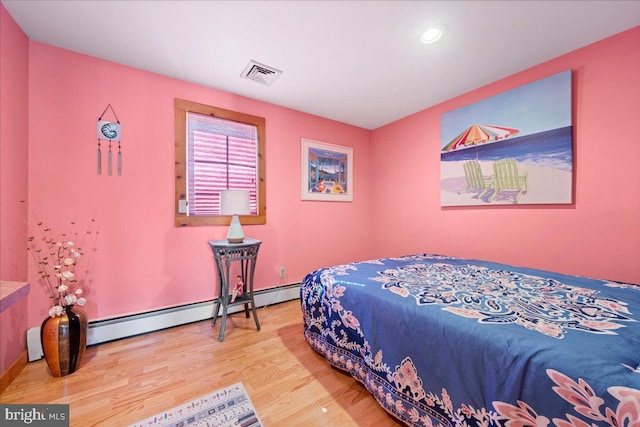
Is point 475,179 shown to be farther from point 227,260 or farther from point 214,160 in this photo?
point 214,160

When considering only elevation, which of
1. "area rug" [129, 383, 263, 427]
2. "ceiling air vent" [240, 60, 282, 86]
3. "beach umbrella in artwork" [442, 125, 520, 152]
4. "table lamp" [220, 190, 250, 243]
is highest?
"ceiling air vent" [240, 60, 282, 86]

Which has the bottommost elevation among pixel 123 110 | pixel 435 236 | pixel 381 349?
pixel 381 349

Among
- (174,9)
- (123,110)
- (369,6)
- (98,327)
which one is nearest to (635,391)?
(369,6)

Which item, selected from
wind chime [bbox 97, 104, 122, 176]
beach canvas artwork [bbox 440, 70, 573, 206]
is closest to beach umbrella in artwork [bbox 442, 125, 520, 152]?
beach canvas artwork [bbox 440, 70, 573, 206]

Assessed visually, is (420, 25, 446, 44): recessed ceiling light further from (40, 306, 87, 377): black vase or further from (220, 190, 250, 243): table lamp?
(40, 306, 87, 377): black vase

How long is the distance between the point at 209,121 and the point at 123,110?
2.31ft

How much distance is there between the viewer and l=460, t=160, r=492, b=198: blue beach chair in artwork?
2.45 meters

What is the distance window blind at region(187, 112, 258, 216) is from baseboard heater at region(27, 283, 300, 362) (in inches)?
37.8

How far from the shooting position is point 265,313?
2605mm

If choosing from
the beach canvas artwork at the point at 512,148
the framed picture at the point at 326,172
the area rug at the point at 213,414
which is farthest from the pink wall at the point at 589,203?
the area rug at the point at 213,414

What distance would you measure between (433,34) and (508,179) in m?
1.50

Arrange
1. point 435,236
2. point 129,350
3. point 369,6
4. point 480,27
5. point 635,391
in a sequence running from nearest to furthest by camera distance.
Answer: point 635,391, point 369,6, point 480,27, point 129,350, point 435,236

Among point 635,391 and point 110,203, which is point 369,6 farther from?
point 110,203

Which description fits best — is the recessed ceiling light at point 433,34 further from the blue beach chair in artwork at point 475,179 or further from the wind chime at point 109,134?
the wind chime at point 109,134
